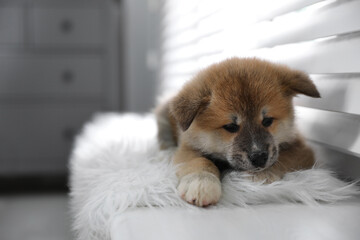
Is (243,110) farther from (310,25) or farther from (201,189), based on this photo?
(310,25)

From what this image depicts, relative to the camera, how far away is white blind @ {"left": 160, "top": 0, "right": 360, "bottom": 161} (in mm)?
1061

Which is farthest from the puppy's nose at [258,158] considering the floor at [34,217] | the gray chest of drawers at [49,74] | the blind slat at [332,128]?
the gray chest of drawers at [49,74]

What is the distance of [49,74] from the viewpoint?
3088mm

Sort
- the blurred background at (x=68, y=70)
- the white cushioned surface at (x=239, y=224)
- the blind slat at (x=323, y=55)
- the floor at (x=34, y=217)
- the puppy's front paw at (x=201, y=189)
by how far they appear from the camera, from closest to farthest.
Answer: the white cushioned surface at (x=239, y=224) < the puppy's front paw at (x=201, y=189) < the blind slat at (x=323, y=55) < the floor at (x=34, y=217) < the blurred background at (x=68, y=70)

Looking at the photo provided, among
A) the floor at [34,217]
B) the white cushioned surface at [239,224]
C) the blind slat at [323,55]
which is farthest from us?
the floor at [34,217]

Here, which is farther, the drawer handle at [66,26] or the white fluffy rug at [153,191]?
the drawer handle at [66,26]

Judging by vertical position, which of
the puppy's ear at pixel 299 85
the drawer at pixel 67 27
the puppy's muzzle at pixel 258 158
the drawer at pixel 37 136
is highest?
the drawer at pixel 67 27

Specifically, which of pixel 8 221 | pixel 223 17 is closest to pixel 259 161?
pixel 223 17

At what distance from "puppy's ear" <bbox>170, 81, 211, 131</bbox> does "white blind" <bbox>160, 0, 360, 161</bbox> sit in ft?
1.01

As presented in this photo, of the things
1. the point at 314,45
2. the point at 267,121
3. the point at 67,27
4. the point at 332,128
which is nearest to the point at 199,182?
the point at 267,121

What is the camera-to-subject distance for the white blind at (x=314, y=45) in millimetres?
1061

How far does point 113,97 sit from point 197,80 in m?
2.08

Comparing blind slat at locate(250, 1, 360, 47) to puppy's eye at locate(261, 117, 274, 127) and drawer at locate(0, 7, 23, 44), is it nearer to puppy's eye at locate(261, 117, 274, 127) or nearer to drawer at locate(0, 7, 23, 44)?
puppy's eye at locate(261, 117, 274, 127)

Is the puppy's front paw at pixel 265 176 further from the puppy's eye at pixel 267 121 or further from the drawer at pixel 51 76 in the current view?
the drawer at pixel 51 76
